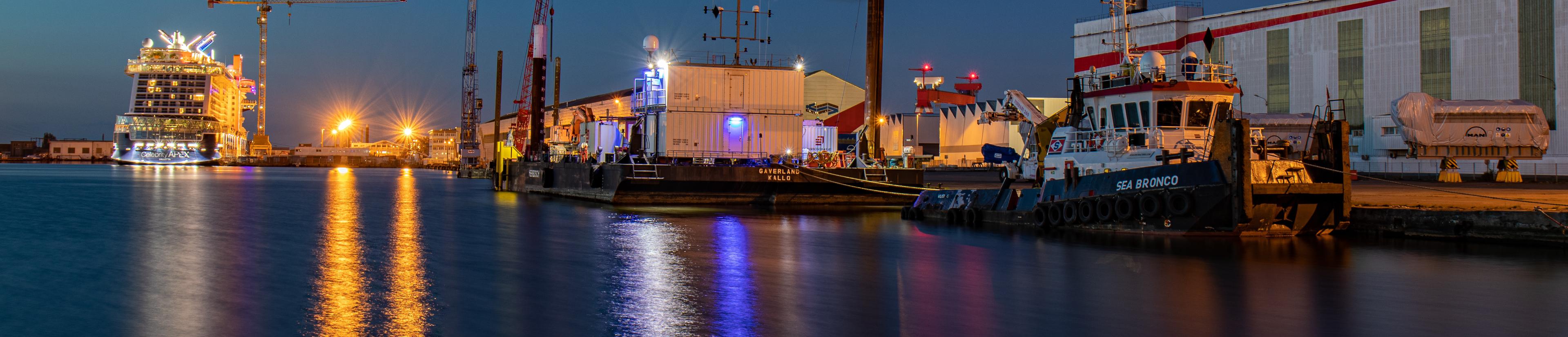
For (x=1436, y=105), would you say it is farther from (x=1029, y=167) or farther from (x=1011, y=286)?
(x=1011, y=286)

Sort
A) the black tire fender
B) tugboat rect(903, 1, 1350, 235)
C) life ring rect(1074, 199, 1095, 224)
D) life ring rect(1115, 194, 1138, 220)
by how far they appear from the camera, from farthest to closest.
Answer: the black tire fender, life ring rect(1074, 199, 1095, 224), life ring rect(1115, 194, 1138, 220), tugboat rect(903, 1, 1350, 235)

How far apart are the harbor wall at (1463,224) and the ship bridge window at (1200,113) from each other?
11.8 ft

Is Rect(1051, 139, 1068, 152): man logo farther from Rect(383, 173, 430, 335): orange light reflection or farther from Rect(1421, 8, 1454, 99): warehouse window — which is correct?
Rect(1421, 8, 1454, 99): warehouse window

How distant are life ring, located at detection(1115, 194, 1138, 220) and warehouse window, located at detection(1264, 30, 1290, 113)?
5226cm

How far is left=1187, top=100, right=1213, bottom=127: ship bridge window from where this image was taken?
21234 millimetres

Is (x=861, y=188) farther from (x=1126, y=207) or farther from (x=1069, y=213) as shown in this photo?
(x=1126, y=207)

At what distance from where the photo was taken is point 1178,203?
17.2 m

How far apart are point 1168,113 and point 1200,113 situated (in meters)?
0.71

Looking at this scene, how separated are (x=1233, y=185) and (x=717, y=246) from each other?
361 inches

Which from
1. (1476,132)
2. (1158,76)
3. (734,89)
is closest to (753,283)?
(1158,76)

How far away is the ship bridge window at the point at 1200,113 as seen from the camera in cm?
2123

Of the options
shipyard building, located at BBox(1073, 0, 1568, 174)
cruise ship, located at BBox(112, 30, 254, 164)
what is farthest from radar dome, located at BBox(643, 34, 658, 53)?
cruise ship, located at BBox(112, 30, 254, 164)

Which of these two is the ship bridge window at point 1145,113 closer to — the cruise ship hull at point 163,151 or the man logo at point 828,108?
the man logo at point 828,108

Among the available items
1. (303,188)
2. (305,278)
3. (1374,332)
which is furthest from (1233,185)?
(303,188)
